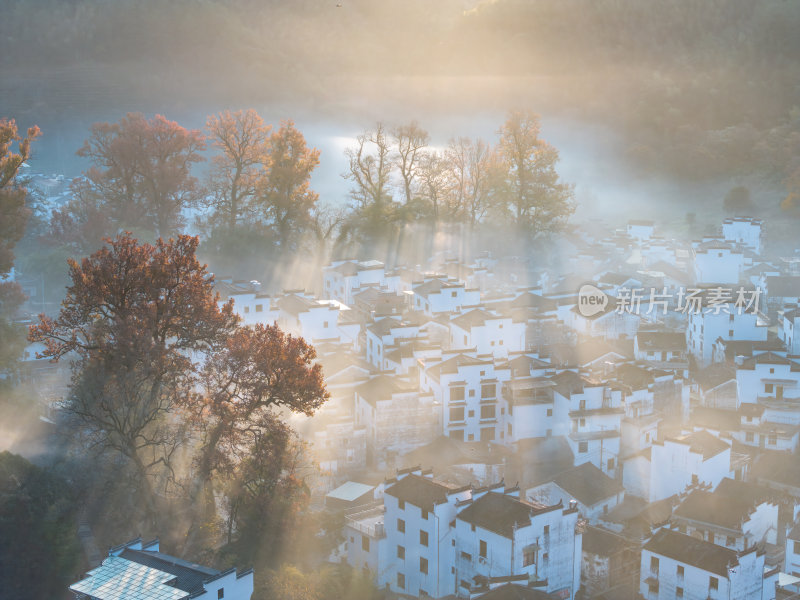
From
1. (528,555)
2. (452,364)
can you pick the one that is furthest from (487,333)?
(528,555)

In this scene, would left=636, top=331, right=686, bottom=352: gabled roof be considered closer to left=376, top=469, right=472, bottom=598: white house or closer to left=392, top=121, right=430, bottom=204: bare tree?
left=376, top=469, right=472, bottom=598: white house

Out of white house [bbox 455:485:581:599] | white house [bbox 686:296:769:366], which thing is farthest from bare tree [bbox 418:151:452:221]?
white house [bbox 455:485:581:599]

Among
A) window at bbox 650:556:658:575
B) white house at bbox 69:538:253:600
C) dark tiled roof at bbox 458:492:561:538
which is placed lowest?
window at bbox 650:556:658:575

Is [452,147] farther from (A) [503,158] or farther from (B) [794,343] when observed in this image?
(B) [794,343]

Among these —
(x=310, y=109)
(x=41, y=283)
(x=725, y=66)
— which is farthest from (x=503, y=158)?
(x=725, y=66)

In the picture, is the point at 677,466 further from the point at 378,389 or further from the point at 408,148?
the point at 408,148

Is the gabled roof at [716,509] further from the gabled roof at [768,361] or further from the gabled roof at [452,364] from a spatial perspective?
the gabled roof at [768,361]

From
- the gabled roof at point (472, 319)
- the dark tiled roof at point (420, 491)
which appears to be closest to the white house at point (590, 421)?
the gabled roof at point (472, 319)

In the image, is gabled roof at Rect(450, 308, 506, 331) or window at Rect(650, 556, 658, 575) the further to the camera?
gabled roof at Rect(450, 308, 506, 331)
